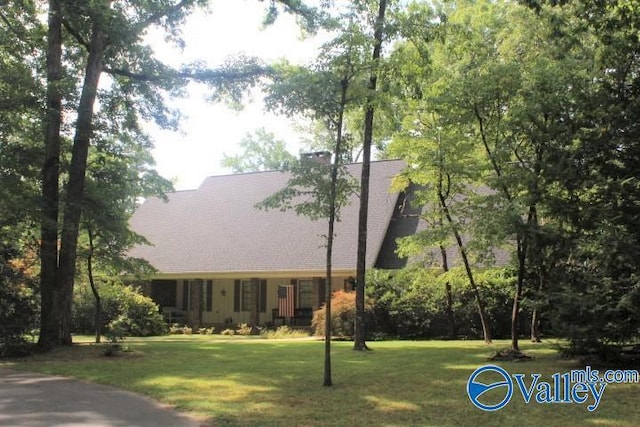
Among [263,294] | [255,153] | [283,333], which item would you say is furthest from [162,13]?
[255,153]

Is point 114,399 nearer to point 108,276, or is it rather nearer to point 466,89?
point 466,89

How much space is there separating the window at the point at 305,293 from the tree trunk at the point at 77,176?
1276cm

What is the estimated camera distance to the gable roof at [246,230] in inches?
1061

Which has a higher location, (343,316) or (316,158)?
(316,158)

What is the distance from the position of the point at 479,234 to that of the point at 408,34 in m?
6.01

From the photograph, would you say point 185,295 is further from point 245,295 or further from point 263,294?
point 263,294

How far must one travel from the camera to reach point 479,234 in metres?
15.8

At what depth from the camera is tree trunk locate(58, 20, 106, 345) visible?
1734cm

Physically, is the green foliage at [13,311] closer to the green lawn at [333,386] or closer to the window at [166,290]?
the green lawn at [333,386]

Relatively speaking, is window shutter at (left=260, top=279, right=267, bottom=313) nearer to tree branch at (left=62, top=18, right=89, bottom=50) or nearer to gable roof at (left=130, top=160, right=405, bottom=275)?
gable roof at (left=130, top=160, right=405, bottom=275)

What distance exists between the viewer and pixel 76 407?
8648mm

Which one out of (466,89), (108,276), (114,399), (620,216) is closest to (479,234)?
(466,89)

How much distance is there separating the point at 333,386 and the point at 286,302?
1813cm

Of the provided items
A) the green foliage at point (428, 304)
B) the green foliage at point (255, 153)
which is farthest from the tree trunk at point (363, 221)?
the green foliage at point (255, 153)
